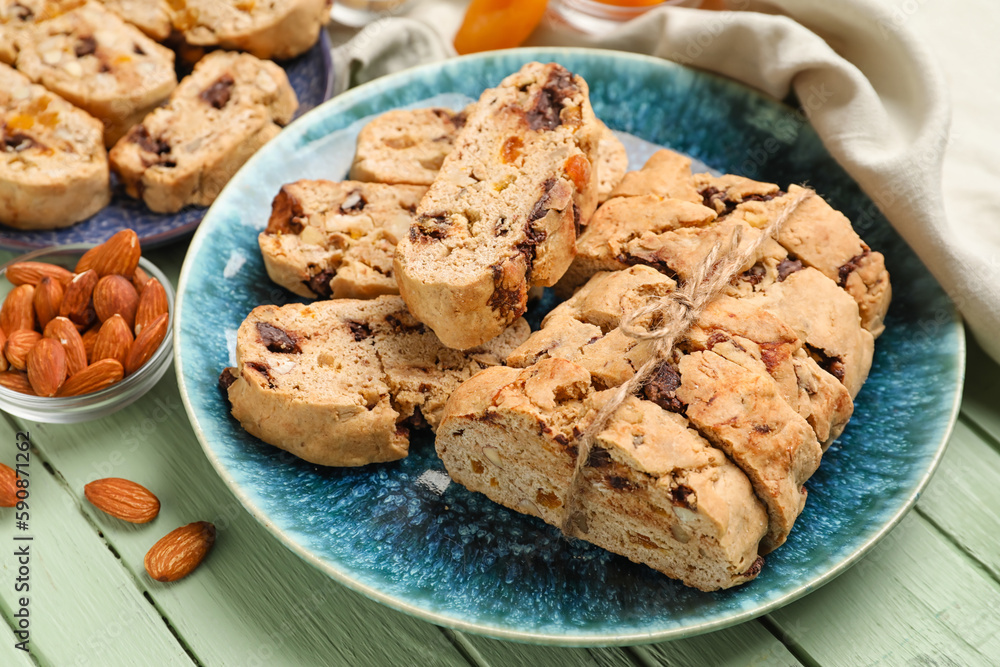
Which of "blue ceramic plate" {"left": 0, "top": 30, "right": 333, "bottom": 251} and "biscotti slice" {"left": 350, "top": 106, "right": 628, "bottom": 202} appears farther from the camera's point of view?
"blue ceramic plate" {"left": 0, "top": 30, "right": 333, "bottom": 251}

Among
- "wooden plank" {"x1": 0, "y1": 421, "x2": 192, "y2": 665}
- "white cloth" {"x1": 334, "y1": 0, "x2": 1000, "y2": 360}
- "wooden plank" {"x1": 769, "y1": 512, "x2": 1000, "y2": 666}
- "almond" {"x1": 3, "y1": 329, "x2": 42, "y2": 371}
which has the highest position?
"white cloth" {"x1": 334, "y1": 0, "x2": 1000, "y2": 360}

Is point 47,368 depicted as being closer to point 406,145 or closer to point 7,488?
point 7,488

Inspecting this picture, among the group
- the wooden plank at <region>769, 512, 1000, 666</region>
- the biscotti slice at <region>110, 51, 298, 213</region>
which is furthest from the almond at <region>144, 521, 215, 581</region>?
the wooden plank at <region>769, 512, 1000, 666</region>

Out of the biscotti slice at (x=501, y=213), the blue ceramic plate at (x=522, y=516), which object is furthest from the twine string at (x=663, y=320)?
the biscotti slice at (x=501, y=213)

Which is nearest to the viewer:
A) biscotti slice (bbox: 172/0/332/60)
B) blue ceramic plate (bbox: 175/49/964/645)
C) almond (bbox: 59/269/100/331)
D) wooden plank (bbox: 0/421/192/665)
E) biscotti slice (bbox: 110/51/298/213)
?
blue ceramic plate (bbox: 175/49/964/645)

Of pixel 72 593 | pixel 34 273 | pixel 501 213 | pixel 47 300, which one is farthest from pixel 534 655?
pixel 34 273

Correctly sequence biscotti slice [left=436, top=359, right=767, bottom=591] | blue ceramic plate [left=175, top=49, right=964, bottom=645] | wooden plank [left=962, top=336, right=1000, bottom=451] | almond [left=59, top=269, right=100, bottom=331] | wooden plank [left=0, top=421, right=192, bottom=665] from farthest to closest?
wooden plank [left=962, top=336, right=1000, bottom=451] < almond [left=59, top=269, right=100, bottom=331] < wooden plank [left=0, top=421, right=192, bottom=665] < blue ceramic plate [left=175, top=49, right=964, bottom=645] < biscotti slice [left=436, top=359, right=767, bottom=591]

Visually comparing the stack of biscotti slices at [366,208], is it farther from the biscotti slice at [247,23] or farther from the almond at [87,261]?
the biscotti slice at [247,23]

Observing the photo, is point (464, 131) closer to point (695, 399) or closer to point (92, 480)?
point (695, 399)

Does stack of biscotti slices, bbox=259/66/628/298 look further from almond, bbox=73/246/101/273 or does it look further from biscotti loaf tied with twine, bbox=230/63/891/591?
almond, bbox=73/246/101/273
